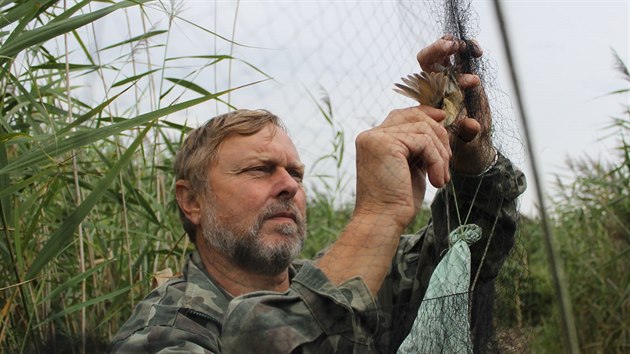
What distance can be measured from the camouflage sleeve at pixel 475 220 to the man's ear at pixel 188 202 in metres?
0.70

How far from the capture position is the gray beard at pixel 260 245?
247 cm

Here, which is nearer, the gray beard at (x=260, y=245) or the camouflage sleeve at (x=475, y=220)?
the camouflage sleeve at (x=475, y=220)

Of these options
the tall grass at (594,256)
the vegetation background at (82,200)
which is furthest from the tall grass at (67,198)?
the tall grass at (594,256)

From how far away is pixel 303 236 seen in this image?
2.57 metres

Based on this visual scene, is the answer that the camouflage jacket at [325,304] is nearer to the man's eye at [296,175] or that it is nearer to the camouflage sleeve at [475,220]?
Answer: the camouflage sleeve at [475,220]

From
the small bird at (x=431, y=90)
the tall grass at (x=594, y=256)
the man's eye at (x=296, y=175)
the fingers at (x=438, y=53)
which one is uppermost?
the fingers at (x=438, y=53)

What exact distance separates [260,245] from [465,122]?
2.47 ft

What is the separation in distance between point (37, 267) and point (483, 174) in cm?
126

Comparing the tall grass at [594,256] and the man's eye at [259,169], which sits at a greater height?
the man's eye at [259,169]

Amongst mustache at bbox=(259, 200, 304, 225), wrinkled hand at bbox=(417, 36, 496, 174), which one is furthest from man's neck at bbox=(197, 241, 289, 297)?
wrinkled hand at bbox=(417, 36, 496, 174)

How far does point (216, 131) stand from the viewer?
8.93ft

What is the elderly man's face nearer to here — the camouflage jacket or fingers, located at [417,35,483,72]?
the camouflage jacket

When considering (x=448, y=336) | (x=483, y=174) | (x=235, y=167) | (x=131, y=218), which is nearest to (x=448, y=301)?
(x=448, y=336)

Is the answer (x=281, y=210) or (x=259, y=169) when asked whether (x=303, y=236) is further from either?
(x=259, y=169)
